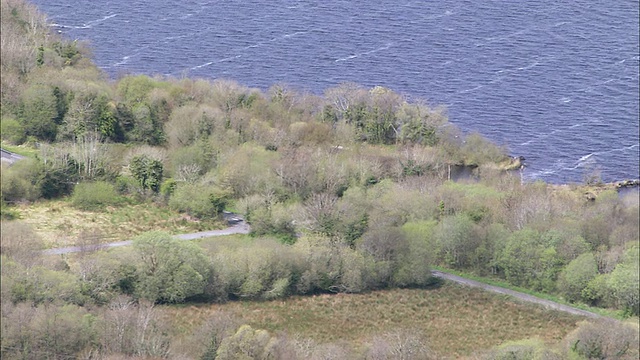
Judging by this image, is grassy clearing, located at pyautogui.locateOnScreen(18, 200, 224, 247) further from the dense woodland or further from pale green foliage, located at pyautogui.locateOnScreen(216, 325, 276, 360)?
pale green foliage, located at pyautogui.locateOnScreen(216, 325, 276, 360)

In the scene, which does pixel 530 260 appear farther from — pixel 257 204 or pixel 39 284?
pixel 39 284

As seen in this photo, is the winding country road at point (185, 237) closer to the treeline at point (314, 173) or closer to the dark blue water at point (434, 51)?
the treeline at point (314, 173)

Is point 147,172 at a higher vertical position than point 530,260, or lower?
higher

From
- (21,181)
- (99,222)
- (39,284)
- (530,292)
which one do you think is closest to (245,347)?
(39,284)

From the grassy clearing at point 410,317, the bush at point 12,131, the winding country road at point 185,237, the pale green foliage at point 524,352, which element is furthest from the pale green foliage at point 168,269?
the pale green foliage at point 524,352

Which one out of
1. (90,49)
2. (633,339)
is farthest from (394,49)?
(633,339)
